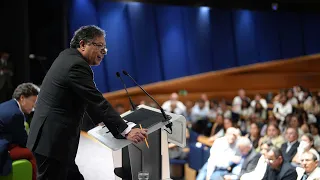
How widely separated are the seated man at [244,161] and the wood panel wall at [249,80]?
632 centimetres

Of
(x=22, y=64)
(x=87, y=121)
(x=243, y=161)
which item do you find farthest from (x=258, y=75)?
(x=243, y=161)

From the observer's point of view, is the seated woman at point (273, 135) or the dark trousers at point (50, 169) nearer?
the dark trousers at point (50, 169)

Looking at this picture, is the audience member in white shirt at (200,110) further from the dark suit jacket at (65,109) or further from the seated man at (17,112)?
the dark suit jacket at (65,109)

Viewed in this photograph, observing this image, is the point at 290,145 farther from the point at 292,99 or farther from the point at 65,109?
the point at 292,99

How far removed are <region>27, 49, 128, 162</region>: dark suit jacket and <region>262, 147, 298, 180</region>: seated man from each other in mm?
2130

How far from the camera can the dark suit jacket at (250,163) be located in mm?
4121

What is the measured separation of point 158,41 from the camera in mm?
10484

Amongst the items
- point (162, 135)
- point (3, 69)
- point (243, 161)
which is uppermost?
point (3, 69)

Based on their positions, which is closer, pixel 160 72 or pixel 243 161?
pixel 243 161

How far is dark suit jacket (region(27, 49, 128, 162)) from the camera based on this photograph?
6.70 feet

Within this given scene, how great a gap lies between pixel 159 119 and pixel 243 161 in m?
2.27

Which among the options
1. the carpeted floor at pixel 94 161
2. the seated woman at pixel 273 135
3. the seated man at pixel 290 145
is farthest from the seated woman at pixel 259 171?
the seated woman at pixel 273 135

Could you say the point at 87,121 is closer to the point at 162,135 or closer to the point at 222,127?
the point at 222,127

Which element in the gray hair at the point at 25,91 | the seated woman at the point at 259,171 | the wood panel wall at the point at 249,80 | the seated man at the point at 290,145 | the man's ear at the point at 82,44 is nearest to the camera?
the man's ear at the point at 82,44
